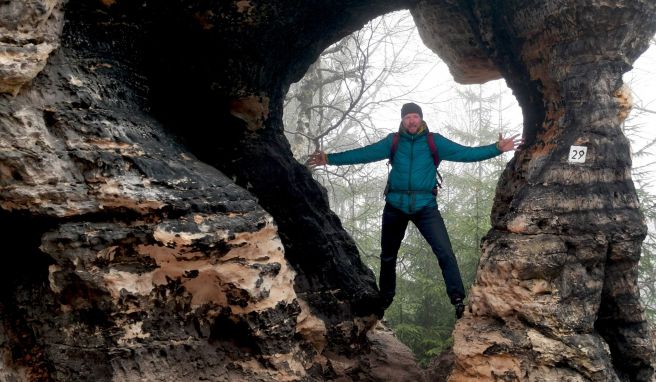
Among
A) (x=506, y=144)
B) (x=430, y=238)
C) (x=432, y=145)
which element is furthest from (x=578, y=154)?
(x=430, y=238)

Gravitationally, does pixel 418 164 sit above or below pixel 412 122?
below

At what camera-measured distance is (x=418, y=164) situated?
4867mm

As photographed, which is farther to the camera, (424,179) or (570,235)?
(424,179)

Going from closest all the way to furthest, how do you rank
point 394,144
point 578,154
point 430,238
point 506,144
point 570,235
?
point 570,235 → point 578,154 → point 506,144 → point 430,238 → point 394,144

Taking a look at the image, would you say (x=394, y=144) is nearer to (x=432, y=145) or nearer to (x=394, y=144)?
(x=394, y=144)

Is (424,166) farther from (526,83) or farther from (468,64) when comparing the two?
(468,64)

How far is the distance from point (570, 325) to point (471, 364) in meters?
0.82

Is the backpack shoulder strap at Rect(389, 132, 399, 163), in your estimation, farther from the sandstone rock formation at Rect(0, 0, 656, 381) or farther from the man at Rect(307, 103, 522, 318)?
the sandstone rock formation at Rect(0, 0, 656, 381)

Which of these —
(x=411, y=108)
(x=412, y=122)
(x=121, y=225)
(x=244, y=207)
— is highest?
(x=411, y=108)

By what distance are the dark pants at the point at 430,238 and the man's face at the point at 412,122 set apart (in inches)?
29.8

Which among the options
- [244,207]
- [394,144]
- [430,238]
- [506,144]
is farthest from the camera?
[394,144]

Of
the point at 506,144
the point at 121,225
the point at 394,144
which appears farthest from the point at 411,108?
the point at 121,225

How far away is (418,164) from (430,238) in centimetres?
71

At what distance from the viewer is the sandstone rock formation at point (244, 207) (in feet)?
10.6
